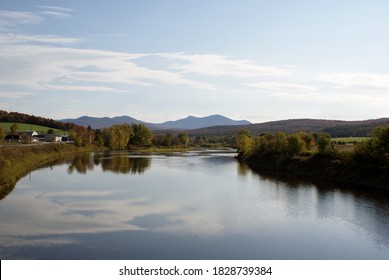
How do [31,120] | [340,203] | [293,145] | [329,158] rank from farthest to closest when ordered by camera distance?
1. [31,120]
2. [293,145]
3. [329,158]
4. [340,203]

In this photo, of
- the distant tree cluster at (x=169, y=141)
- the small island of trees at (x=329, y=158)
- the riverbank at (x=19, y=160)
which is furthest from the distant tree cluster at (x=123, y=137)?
the small island of trees at (x=329, y=158)

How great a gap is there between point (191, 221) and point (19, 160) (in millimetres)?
30077

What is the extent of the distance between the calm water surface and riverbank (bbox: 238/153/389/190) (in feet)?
12.2

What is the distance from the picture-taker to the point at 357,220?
2252 centimetres

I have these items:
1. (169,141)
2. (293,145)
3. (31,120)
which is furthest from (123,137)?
(293,145)

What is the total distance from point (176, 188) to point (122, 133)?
75.5 meters

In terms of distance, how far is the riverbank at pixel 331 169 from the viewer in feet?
118

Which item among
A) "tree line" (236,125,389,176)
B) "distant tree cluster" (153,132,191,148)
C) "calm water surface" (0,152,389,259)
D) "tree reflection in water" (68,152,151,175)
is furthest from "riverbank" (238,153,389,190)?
"distant tree cluster" (153,132,191,148)

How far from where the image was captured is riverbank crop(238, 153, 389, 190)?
118 ft

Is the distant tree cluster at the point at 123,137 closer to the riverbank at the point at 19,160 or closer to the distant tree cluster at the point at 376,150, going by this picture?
the riverbank at the point at 19,160

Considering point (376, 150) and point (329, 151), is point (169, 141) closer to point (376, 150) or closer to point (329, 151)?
point (329, 151)

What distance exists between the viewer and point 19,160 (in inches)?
1770

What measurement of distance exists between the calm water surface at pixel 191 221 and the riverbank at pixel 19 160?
118 centimetres

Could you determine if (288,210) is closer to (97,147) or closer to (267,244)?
(267,244)
